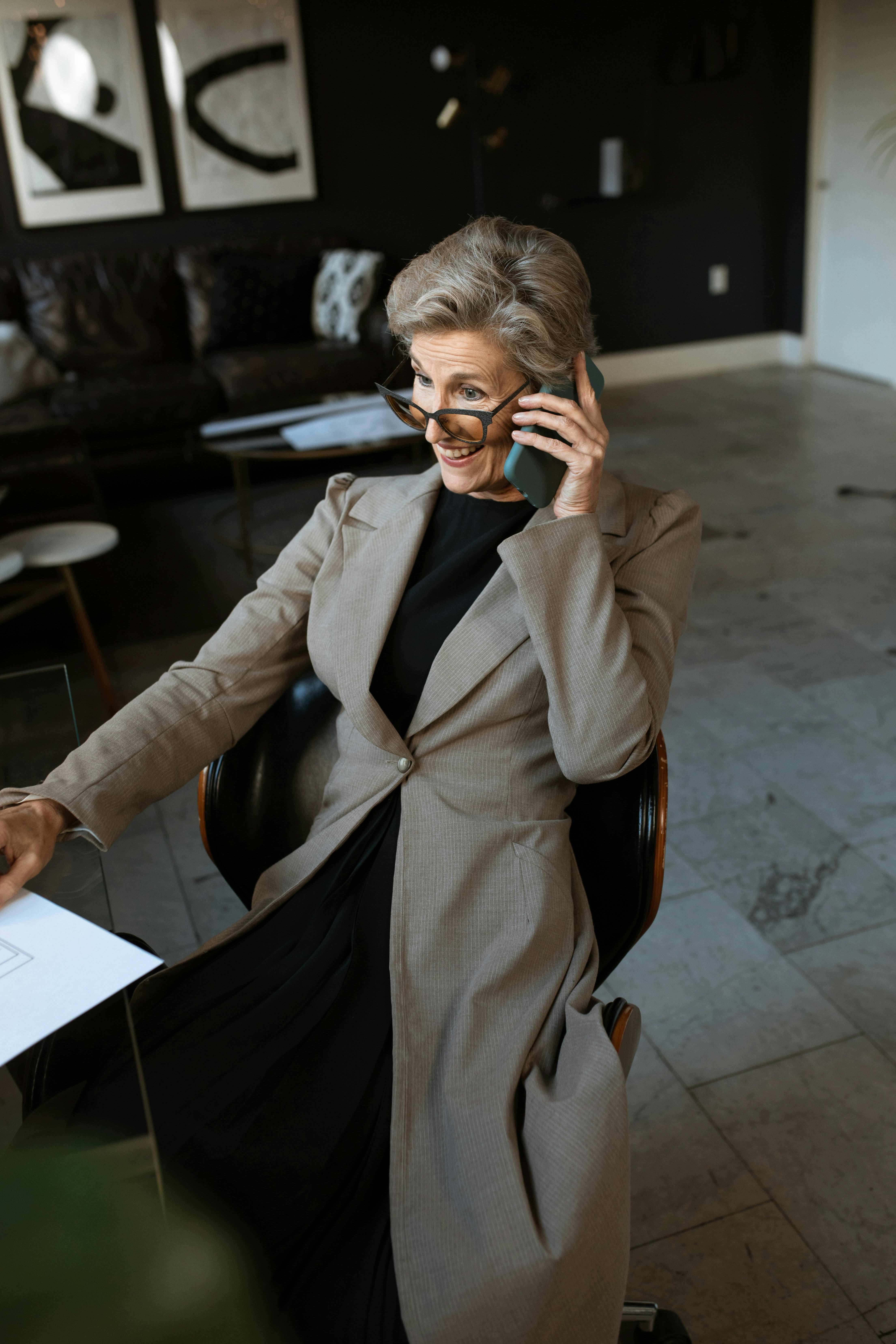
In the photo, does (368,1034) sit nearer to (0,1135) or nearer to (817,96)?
(0,1135)

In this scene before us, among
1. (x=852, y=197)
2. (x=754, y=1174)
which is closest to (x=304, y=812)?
(x=754, y=1174)

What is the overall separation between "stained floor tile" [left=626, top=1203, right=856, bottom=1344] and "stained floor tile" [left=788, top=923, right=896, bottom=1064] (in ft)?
1.42

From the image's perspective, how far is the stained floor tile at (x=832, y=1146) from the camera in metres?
1.39

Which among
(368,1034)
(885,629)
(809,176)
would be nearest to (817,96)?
(809,176)

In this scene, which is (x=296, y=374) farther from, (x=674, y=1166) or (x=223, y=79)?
(x=674, y=1166)

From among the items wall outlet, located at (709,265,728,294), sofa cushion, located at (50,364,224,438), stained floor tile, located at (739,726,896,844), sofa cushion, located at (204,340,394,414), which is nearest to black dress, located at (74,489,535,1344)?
stained floor tile, located at (739,726,896,844)

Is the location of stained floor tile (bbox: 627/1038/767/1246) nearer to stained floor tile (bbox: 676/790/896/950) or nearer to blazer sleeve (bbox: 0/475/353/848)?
stained floor tile (bbox: 676/790/896/950)

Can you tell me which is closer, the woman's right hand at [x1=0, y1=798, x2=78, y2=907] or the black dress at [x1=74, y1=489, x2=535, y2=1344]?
the black dress at [x1=74, y1=489, x2=535, y2=1344]

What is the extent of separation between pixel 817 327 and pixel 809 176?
890 mm

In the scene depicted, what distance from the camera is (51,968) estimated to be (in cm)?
91

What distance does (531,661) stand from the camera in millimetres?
1170

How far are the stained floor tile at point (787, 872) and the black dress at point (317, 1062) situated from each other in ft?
3.66

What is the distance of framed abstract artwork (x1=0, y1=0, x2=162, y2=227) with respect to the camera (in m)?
5.29

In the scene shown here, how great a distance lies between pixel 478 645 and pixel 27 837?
1.65 feet
